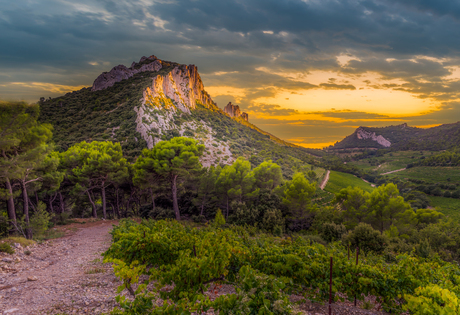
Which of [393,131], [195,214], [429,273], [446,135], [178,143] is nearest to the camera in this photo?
[429,273]

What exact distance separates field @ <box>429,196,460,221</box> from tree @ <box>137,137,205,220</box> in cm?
4444

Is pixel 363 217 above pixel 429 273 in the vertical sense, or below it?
below

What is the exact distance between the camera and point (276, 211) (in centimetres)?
2081

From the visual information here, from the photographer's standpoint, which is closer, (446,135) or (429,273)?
(429,273)

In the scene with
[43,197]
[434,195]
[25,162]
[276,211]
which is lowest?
[434,195]

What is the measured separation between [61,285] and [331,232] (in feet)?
59.9

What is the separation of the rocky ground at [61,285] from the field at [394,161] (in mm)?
112875

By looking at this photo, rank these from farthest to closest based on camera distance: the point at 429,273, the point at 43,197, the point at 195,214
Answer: the point at 195,214 < the point at 43,197 < the point at 429,273

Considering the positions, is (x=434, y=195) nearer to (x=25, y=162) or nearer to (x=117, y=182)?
(x=117, y=182)

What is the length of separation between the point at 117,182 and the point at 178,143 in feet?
24.7

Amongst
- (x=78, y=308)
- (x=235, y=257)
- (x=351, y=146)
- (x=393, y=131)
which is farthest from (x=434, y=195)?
(x=393, y=131)

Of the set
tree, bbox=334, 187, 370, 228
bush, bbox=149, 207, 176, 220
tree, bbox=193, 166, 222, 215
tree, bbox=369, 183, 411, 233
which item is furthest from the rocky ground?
tree, bbox=369, 183, 411, 233

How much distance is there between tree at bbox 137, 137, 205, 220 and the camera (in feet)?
65.9

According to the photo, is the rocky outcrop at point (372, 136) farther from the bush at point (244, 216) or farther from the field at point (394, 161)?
the bush at point (244, 216)
